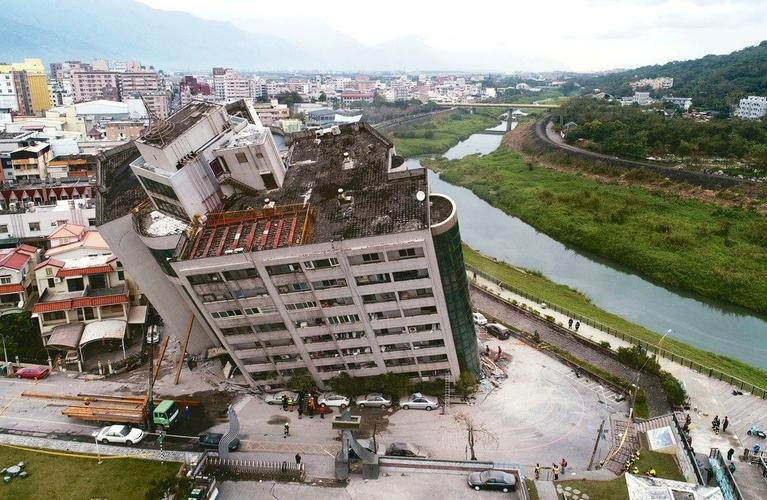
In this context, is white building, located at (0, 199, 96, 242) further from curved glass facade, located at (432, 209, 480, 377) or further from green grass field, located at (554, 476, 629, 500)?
green grass field, located at (554, 476, 629, 500)

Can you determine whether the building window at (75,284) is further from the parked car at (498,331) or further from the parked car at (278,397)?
the parked car at (498,331)

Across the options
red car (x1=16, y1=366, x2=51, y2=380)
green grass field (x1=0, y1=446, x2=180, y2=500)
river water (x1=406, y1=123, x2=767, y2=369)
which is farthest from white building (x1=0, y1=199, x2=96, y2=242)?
river water (x1=406, y1=123, x2=767, y2=369)

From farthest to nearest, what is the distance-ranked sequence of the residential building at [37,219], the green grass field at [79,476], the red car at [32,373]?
1. the residential building at [37,219]
2. the red car at [32,373]
3. the green grass field at [79,476]

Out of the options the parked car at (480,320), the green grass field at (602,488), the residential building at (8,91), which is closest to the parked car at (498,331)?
the parked car at (480,320)

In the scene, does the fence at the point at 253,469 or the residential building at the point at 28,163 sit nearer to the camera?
the fence at the point at 253,469

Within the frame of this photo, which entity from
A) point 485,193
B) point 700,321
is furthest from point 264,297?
point 485,193
